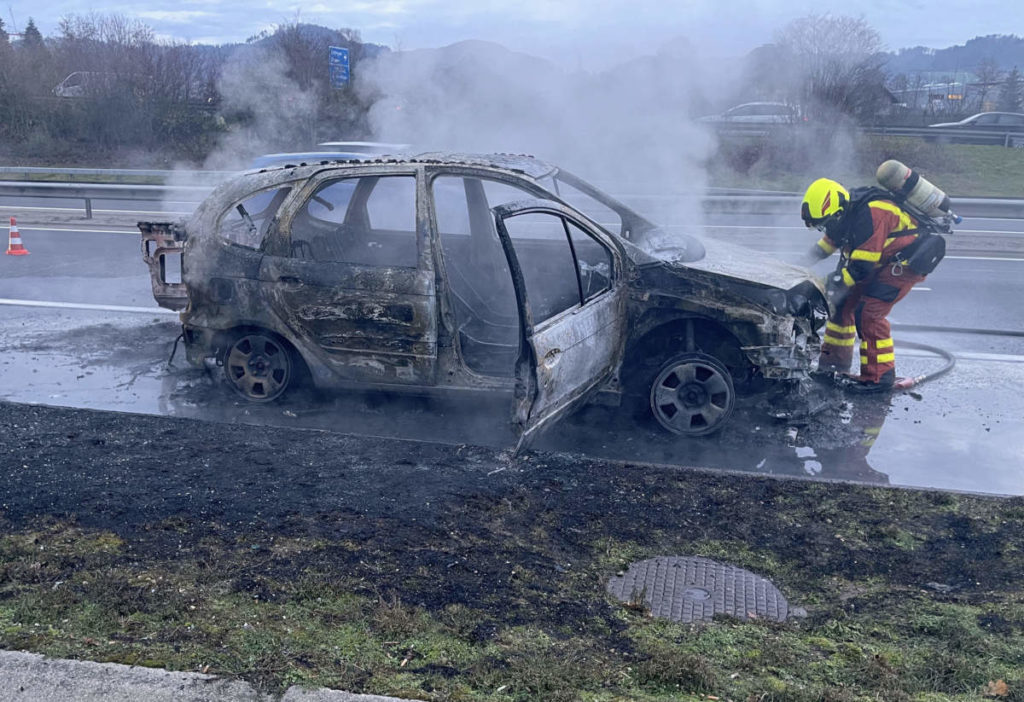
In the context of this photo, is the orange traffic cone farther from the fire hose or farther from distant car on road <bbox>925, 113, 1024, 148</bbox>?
distant car on road <bbox>925, 113, 1024, 148</bbox>

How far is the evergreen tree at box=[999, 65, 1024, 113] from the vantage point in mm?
28703

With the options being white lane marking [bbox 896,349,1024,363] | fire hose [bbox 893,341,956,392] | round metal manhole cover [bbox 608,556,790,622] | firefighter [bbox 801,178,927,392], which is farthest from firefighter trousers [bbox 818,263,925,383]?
round metal manhole cover [bbox 608,556,790,622]

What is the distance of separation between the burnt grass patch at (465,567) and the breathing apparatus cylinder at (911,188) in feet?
9.22

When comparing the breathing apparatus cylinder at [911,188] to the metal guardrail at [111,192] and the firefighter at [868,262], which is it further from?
the metal guardrail at [111,192]

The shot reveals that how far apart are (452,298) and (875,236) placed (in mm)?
3224

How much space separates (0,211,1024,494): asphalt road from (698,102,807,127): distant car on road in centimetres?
544

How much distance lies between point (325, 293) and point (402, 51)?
23.7 ft

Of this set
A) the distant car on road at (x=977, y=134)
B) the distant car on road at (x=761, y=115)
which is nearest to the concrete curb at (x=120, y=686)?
the distant car on road at (x=761, y=115)

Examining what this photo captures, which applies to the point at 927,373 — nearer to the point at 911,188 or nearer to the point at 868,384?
the point at 868,384

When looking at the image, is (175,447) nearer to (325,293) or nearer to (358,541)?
(325,293)

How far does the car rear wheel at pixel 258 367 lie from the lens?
251 inches

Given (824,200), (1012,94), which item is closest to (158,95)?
(824,200)

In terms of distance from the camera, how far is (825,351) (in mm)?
7434

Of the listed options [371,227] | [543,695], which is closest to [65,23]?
[371,227]
